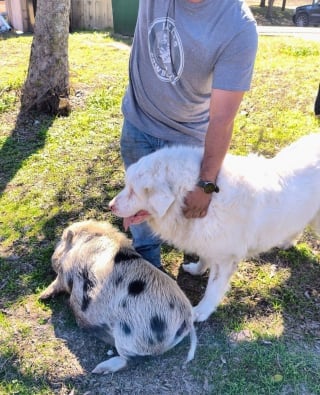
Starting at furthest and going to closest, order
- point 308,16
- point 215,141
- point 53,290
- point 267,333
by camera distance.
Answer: point 308,16 < point 53,290 < point 267,333 < point 215,141

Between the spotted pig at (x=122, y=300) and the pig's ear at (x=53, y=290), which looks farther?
the pig's ear at (x=53, y=290)

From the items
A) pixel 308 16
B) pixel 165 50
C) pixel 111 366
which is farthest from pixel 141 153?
pixel 308 16

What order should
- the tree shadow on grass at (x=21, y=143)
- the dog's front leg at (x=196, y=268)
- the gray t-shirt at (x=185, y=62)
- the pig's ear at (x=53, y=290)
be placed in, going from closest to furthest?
1. the gray t-shirt at (x=185, y=62)
2. the pig's ear at (x=53, y=290)
3. the dog's front leg at (x=196, y=268)
4. the tree shadow on grass at (x=21, y=143)

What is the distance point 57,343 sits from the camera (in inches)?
129

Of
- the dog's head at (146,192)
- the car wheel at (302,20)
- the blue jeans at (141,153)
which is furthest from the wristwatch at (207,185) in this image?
the car wheel at (302,20)

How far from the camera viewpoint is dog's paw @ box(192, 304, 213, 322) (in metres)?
3.42

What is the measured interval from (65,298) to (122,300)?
756 mm

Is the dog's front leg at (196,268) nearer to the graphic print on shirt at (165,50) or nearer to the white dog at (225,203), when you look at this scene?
the white dog at (225,203)

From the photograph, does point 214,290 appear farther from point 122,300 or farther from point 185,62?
point 185,62

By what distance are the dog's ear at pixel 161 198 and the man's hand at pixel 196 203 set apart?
12 centimetres

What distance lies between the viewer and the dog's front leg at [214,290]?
3.40 meters

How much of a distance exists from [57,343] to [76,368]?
0.27 m

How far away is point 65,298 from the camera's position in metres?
3.62

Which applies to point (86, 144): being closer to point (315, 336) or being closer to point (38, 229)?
point (38, 229)
